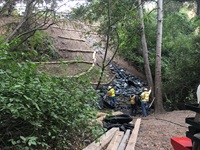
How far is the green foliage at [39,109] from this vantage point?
2719mm

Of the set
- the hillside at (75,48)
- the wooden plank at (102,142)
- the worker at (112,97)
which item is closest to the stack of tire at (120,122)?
the wooden plank at (102,142)

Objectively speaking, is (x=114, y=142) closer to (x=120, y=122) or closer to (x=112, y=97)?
(x=120, y=122)

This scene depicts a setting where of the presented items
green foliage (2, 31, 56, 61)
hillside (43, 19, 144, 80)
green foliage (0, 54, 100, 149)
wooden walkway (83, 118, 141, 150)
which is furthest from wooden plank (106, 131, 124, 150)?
hillside (43, 19, 144, 80)

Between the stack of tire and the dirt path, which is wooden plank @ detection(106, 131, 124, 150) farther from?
the stack of tire

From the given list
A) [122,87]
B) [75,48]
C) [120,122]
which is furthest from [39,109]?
[75,48]

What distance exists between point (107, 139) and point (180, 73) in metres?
9.39

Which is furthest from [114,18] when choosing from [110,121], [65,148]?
[65,148]

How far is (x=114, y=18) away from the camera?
10453 millimetres

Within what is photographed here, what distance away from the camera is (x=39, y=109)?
273cm

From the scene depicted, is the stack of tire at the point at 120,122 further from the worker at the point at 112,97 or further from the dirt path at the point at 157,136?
the worker at the point at 112,97

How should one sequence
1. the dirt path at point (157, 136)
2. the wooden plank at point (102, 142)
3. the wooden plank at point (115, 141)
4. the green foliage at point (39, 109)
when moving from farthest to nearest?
the dirt path at point (157, 136), the wooden plank at point (115, 141), the wooden plank at point (102, 142), the green foliage at point (39, 109)

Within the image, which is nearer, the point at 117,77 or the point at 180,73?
the point at 180,73

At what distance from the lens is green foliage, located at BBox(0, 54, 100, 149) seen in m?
2.72

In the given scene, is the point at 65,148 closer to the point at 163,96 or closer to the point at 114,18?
the point at 114,18
